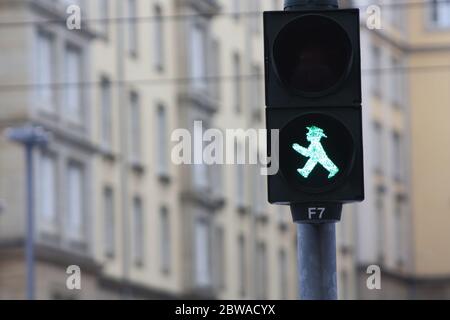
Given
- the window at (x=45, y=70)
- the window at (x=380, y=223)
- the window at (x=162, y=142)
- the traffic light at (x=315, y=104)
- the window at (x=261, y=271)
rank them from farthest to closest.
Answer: the window at (x=380, y=223), the window at (x=261, y=271), the window at (x=162, y=142), the window at (x=45, y=70), the traffic light at (x=315, y=104)

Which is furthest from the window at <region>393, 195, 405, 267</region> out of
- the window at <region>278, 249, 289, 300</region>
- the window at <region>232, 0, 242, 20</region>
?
the window at <region>232, 0, 242, 20</region>

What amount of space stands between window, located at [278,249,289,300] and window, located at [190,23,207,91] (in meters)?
9.03

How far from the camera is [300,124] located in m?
7.66

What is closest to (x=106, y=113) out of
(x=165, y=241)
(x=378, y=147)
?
(x=165, y=241)

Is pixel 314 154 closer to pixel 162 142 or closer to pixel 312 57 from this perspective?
pixel 312 57

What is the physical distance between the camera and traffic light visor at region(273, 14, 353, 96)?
7.75 meters

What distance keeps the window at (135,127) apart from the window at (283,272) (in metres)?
12.6

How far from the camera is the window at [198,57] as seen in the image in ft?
196

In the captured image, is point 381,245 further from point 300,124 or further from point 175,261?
point 300,124

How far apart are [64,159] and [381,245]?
1072 inches

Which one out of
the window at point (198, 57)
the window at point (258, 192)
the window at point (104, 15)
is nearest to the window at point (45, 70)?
the window at point (104, 15)

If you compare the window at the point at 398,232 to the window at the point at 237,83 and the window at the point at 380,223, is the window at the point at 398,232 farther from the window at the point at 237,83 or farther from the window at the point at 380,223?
the window at the point at 237,83

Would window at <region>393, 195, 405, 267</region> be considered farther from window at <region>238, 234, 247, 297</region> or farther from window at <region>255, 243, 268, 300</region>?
window at <region>238, 234, 247, 297</region>

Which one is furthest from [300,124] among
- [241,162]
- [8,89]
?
[241,162]
